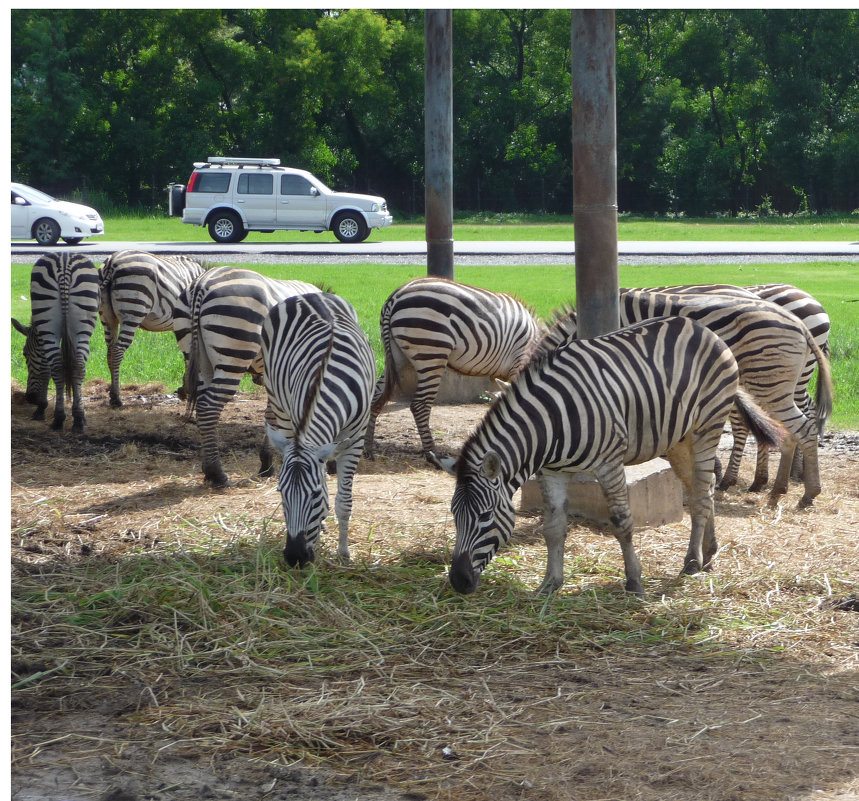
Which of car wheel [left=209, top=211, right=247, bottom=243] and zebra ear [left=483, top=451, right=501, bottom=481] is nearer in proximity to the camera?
zebra ear [left=483, top=451, right=501, bottom=481]

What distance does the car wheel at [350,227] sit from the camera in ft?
95.5

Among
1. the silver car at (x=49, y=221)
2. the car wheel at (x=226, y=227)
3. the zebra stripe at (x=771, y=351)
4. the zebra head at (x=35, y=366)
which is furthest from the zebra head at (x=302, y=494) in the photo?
the car wheel at (x=226, y=227)

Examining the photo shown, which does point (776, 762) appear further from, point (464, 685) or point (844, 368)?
point (844, 368)

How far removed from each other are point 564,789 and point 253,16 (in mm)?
45192

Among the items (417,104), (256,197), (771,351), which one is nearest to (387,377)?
(771,351)

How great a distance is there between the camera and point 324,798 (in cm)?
370

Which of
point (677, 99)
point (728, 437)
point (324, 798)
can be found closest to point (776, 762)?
point (324, 798)

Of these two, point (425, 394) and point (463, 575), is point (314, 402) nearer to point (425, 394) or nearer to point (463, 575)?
point (463, 575)

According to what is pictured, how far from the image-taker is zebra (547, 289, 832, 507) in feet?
25.1

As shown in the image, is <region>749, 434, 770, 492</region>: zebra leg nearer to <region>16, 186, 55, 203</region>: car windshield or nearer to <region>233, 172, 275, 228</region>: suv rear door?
<region>233, 172, 275, 228</region>: suv rear door

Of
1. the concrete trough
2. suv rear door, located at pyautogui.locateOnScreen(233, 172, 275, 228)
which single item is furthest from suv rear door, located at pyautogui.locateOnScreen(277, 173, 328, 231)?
the concrete trough

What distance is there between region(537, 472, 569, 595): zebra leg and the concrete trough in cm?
112

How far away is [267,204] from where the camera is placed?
2894 centimetres

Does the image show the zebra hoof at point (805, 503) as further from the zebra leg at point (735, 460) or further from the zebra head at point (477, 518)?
the zebra head at point (477, 518)
